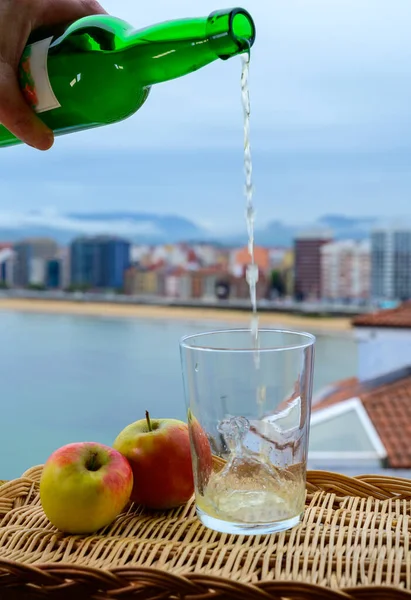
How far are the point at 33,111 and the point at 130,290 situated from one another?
11.4 feet

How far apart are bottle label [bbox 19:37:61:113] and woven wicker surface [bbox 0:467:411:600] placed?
0.50 meters

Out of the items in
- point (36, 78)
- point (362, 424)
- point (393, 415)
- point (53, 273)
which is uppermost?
point (36, 78)

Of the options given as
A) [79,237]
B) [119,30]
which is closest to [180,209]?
[79,237]

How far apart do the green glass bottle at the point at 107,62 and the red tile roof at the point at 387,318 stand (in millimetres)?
3099

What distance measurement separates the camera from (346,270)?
4.31m

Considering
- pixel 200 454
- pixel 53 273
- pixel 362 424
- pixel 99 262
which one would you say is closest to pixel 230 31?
pixel 200 454

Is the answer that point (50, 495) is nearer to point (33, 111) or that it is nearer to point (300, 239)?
point (33, 111)

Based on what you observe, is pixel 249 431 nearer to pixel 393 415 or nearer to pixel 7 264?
pixel 393 415

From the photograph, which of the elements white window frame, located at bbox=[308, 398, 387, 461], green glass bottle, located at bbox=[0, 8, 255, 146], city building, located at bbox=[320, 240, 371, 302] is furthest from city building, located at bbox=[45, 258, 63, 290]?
green glass bottle, located at bbox=[0, 8, 255, 146]

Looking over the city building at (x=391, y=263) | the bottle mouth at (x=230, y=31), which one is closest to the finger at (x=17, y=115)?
the bottle mouth at (x=230, y=31)

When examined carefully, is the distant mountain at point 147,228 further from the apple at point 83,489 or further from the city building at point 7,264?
the apple at point 83,489

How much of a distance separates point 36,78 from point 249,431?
0.48m

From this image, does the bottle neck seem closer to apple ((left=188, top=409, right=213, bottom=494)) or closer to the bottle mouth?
the bottle mouth

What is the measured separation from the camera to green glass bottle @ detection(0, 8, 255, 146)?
0.84 meters
